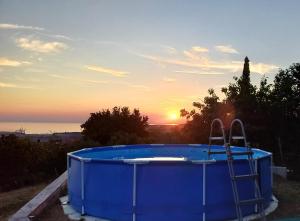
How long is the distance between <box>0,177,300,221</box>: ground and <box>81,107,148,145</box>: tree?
10306 mm

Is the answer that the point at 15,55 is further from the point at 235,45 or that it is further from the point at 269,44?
the point at 269,44

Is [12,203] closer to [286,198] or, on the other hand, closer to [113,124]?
[286,198]

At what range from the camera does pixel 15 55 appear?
60.3 ft

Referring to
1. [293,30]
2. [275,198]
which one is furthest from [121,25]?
[275,198]

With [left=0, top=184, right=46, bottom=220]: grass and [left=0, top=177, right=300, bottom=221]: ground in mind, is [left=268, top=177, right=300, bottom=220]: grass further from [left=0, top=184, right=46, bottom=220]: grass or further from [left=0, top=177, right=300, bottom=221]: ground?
[left=0, top=184, right=46, bottom=220]: grass

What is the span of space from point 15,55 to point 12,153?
4.46 meters

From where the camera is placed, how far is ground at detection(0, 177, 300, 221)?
9352mm

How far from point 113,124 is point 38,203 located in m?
15.3

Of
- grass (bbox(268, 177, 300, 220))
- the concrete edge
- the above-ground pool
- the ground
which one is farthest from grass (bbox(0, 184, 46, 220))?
grass (bbox(268, 177, 300, 220))

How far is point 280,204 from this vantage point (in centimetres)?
1027

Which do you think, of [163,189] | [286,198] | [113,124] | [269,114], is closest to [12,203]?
[163,189]

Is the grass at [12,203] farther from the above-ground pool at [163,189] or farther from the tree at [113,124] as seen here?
the tree at [113,124]

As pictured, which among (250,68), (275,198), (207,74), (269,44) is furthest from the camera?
(250,68)

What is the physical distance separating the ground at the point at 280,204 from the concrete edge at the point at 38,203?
0.18m
